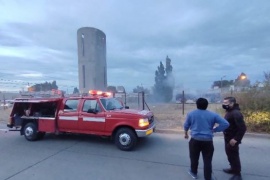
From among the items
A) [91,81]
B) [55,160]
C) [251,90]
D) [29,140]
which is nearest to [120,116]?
[55,160]

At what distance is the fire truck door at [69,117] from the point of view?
801cm

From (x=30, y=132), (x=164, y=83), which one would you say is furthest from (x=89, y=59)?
(x=164, y=83)

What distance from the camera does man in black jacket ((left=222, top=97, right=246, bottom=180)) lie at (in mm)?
4527

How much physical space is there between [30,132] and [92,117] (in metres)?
2.80

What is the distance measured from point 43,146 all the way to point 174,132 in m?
5.18

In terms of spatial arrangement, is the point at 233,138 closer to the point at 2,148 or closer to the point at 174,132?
the point at 174,132

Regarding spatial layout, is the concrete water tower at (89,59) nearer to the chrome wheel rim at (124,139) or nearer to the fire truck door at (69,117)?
the fire truck door at (69,117)

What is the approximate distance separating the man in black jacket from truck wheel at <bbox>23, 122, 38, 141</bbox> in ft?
22.8

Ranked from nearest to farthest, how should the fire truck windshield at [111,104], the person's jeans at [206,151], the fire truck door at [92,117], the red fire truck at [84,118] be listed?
the person's jeans at [206,151], the red fire truck at [84,118], the fire truck door at [92,117], the fire truck windshield at [111,104]

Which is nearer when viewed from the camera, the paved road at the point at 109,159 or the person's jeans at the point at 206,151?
the person's jeans at the point at 206,151

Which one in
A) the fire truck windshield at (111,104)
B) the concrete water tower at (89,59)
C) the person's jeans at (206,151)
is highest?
the concrete water tower at (89,59)

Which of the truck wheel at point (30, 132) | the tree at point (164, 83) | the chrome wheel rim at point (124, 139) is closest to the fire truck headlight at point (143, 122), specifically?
the chrome wheel rim at point (124, 139)

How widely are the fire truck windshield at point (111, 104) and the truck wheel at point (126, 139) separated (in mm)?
1043

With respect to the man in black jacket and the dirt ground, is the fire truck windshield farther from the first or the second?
the man in black jacket
